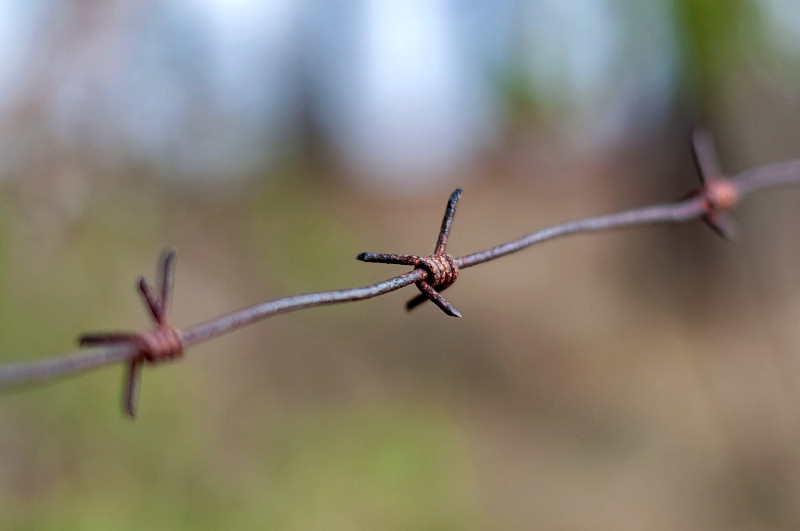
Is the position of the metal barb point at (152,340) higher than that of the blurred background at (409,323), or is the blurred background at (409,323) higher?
the blurred background at (409,323)

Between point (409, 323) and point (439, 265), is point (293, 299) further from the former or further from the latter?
point (409, 323)

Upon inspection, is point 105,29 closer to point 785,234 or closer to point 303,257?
point 303,257

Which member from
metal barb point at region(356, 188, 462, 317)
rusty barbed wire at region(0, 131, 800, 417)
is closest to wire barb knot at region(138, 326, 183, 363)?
rusty barbed wire at region(0, 131, 800, 417)

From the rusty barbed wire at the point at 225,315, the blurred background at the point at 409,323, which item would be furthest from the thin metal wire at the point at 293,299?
the blurred background at the point at 409,323

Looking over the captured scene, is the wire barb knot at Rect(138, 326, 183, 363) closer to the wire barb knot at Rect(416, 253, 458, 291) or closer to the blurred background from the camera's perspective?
the wire barb knot at Rect(416, 253, 458, 291)

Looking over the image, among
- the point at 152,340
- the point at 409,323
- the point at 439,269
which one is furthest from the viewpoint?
the point at 409,323

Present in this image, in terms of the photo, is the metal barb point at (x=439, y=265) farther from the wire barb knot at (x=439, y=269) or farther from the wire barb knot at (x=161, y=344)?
the wire barb knot at (x=161, y=344)

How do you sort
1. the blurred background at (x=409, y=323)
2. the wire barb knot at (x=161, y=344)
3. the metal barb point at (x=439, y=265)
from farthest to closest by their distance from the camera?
the blurred background at (x=409, y=323)
the metal barb point at (x=439, y=265)
the wire barb knot at (x=161, y=344)

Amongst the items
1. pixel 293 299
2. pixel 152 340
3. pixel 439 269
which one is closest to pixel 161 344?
pixel 152 340
